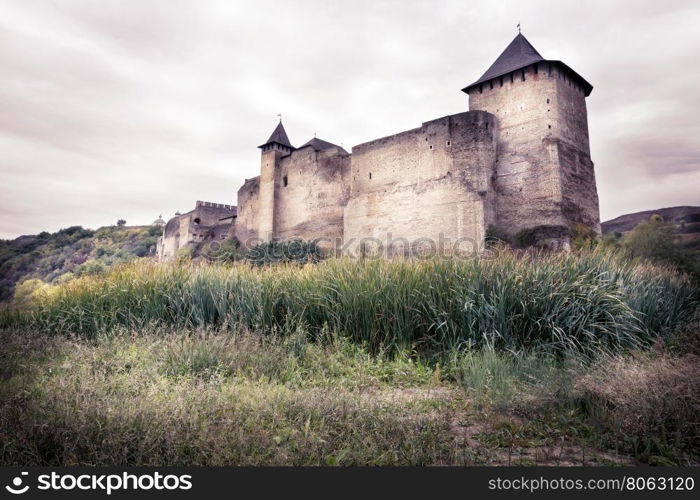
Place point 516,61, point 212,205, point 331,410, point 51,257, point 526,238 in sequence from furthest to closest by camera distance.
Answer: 1. point 212,205
2. point 516,61
3. point 526,238
4. point 51,257
5. point 331,410

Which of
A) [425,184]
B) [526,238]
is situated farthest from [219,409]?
[425,184]

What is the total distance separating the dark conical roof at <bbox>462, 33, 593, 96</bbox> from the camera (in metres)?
24.2

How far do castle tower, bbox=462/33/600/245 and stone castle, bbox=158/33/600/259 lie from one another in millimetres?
52

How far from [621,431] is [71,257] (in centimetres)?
2060

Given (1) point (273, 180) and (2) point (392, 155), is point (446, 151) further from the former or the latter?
(1) point (273, 180)

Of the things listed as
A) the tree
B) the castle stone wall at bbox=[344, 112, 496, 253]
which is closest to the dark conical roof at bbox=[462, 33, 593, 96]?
the castle stone wall at bbox=[344, 112, 496, 253]

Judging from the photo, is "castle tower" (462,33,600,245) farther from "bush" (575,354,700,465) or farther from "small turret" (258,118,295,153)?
"bush" (575,354,700,465)

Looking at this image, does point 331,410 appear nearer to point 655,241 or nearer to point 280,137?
point 655,241

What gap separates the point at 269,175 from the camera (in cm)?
3538

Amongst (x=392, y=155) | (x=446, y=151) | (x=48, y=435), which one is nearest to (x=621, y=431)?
(x=48, y=435)

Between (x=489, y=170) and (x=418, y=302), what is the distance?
765 inches
